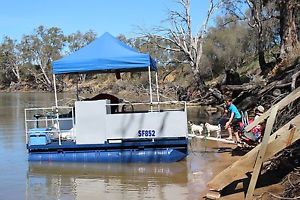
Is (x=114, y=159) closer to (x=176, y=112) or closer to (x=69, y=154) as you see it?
(x=69, y=154)

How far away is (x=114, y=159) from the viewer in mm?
13836

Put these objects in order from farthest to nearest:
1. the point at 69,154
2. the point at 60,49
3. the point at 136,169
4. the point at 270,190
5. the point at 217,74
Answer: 1. the point at 60,49
2. the point at 217,74
3. the point at 69,154
4. the point at 136,169
5. the point at 270,190

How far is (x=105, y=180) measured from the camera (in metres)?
12.0

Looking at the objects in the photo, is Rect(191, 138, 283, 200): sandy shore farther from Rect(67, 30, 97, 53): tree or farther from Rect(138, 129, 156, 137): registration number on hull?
Rect(67, 30, 97, 53): tree

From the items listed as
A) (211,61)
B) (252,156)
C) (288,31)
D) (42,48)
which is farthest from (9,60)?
(252,156)

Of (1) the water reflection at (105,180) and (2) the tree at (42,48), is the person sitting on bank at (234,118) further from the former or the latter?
(2) the tree at (42,48)

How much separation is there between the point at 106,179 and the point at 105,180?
0.36 feet

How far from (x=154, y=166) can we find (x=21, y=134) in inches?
442

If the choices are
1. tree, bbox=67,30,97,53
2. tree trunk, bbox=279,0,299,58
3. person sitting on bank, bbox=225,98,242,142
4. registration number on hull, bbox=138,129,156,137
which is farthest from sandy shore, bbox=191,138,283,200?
tree, bbox=67,30,97,53

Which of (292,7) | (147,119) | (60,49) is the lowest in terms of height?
(147,119)

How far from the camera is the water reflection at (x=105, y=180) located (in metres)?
10.7

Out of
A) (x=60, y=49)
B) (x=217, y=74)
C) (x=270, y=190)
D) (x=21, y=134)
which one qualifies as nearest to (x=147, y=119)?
(x=270, y=190)

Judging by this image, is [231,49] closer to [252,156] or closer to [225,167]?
[225,167]

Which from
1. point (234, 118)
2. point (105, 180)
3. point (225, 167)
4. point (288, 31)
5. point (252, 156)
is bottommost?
point (105, 180)
